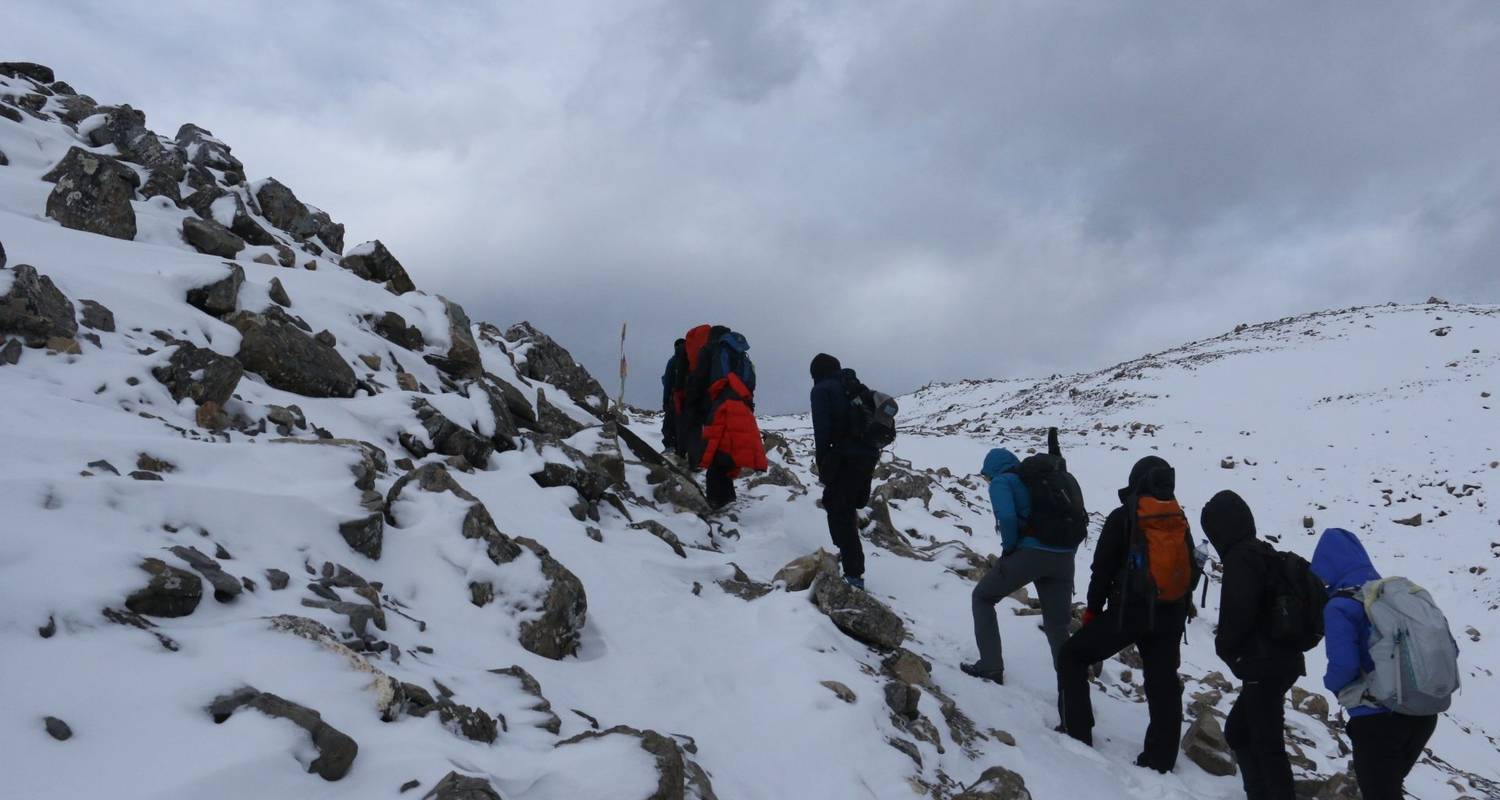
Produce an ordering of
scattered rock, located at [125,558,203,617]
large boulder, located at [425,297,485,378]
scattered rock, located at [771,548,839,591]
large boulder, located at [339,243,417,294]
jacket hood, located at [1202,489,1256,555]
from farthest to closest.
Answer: large boulder, located at [339,243,417,294] < large boulder, located at [425,297,485,378] < scattered rock, located at [771,548,839,591] < jacket hood, located at [1202,489,1256,555] < scattered rock, located at [125,558,203,617]

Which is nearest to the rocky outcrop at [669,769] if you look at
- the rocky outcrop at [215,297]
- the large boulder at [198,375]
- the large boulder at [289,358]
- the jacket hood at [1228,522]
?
the jacket hood at [1228,522]

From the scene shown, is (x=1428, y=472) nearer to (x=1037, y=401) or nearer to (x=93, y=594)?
(x=1037, y=401)

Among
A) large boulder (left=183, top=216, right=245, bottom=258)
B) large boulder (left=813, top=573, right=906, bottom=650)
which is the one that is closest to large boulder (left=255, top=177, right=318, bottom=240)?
large boulder (left=183, top=216, right=245, bottom=258)

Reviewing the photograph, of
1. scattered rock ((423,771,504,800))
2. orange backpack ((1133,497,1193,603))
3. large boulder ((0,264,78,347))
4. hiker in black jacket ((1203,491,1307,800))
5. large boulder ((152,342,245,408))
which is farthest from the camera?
large boulder ((152,342,245,408))

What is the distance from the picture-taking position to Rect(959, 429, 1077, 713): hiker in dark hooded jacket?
6344mm

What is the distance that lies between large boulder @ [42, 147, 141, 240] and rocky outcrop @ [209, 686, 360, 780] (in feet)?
29.0

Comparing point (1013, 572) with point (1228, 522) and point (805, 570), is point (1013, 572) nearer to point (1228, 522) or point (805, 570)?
point (1228, 522)

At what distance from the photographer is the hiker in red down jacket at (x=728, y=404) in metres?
9.39

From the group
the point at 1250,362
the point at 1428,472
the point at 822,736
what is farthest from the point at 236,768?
the point at 1250,362

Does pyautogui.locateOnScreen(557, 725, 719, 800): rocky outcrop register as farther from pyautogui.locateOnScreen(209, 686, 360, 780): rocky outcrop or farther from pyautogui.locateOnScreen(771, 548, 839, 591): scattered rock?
pyautogui.locateOnScreen(771, 548, 839, 591): scattered rock

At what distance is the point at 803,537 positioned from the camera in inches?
380

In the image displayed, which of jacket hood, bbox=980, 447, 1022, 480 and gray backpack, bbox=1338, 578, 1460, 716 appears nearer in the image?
gray backpack, bbox=1338, 578, 1460, 716

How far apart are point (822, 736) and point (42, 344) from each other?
6103 millimetres

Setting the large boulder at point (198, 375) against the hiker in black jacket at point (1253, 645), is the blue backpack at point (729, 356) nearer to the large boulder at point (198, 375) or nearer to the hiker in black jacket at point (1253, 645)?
the large boulder at point (198, 375)
